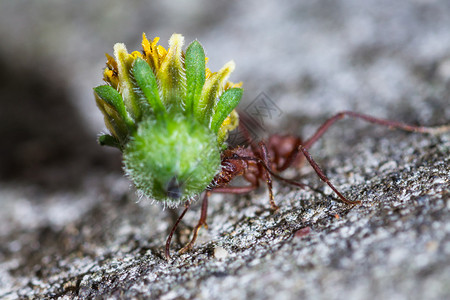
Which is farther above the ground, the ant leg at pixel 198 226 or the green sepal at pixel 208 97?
the green sepal at pixel 208 97

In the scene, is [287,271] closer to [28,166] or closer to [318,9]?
[28,166]

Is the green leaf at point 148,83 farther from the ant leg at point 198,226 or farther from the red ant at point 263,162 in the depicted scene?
the ant leg at point 198,226

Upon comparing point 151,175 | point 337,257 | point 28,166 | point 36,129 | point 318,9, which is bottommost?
point 337,257

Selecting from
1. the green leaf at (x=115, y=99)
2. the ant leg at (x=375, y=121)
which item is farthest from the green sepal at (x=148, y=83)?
the ant leg at (x=375, y=121)

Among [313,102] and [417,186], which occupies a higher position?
[313,102]

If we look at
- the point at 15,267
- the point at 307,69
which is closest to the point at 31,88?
the point at 15,267

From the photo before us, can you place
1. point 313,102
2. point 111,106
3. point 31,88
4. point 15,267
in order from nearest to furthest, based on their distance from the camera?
point 111,106 → point 15,267 → point 313,102 → point 31,88
